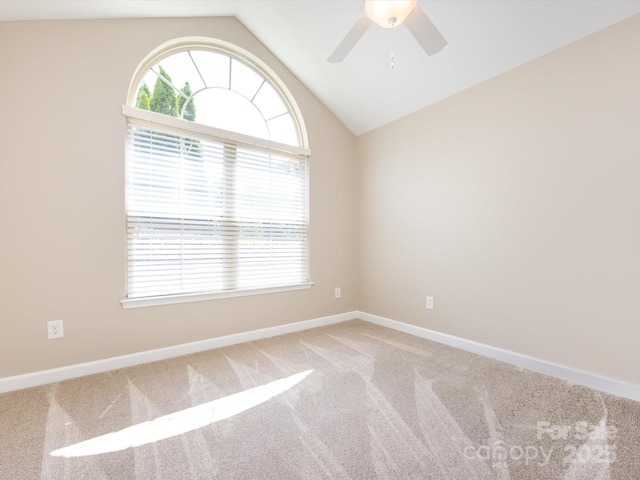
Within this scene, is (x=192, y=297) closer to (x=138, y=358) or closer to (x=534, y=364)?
(x=138, y=358)

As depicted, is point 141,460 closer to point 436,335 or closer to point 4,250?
point 4,250

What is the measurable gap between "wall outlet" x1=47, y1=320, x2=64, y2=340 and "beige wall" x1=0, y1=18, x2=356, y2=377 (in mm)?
35

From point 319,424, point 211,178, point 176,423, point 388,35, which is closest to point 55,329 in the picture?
point 176,423

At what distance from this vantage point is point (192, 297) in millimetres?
2496

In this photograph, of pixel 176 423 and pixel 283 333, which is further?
pixel 283 333

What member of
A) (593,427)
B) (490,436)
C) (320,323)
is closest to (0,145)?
(320,323)

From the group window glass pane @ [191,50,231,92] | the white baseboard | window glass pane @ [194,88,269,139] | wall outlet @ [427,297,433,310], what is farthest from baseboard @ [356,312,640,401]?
window glass pane @ [191,50,231,92]

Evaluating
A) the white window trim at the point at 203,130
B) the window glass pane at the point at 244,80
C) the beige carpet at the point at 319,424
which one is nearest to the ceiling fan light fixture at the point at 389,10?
the white window trim at the point at 203,130

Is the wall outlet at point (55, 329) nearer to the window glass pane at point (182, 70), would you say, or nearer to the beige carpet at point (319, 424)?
the beige carpet at point (319, 424)

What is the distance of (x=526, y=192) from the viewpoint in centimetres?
219

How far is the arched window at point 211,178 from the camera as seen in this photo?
2.34 m

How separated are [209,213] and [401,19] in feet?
6.55

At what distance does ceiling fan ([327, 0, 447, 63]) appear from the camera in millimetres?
1376

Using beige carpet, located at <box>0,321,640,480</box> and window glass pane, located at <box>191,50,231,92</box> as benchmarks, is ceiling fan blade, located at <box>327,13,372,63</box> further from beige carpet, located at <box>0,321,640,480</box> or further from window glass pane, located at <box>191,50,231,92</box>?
beige carpet, located at <box>0,321,640,480</box>
